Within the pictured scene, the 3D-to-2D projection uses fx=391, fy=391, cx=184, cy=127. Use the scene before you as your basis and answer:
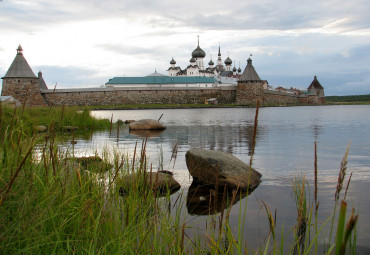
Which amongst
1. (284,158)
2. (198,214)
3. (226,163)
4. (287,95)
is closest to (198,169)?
(226,163)

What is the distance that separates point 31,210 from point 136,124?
13955 mm

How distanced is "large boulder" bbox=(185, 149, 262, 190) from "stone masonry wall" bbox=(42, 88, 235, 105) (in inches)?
1931

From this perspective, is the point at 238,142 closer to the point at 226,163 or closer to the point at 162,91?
the point at 226,163

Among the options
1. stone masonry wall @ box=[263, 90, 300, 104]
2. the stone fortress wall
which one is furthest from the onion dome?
the stone fortress wall

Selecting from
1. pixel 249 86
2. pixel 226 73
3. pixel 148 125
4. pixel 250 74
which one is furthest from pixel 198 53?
pixel 148 125

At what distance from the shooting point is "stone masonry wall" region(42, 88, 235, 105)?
174 feet

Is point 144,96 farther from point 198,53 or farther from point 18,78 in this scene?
point 198,53

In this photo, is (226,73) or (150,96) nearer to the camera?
(150,96)

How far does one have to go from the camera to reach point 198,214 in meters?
4.25

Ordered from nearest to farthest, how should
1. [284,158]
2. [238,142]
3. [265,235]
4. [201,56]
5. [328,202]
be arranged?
[265,235] < [328,202] < [284,158] < [238,142] < [201,56]

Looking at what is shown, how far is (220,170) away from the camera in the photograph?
531cm

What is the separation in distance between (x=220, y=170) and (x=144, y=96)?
50.2 meters

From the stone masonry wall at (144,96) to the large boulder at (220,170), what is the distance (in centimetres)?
4904

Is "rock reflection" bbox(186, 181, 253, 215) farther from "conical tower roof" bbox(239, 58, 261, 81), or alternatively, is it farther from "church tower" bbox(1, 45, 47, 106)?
"conical tower roof" bbox(239, 58, 261, 81)
